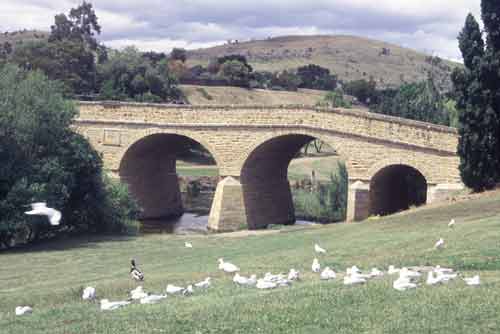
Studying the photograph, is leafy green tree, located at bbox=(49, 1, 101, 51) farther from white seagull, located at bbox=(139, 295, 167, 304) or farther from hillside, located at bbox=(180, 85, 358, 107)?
white seagull, located at bbox=(139, 295, 167, 304)

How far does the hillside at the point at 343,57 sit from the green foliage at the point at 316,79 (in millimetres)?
7046

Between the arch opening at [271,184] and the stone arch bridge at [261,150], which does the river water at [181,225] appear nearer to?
the stone arch bridge at [261,150]

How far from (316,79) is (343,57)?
3928 centimetres

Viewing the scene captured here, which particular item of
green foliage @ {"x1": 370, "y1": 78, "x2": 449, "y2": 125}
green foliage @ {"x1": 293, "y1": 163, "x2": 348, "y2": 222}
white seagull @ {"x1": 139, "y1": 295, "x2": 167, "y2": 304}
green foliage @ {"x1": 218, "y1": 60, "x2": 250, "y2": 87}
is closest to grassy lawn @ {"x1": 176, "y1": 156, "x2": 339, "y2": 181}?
green foliage @ {"x1": 370, "y1": 78, "x2": 449, "y2": 125}

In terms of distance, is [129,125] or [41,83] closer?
[41,83]

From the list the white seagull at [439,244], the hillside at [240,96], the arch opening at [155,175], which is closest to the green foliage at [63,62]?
the hillside at [240,96]

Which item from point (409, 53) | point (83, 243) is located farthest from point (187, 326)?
point (409, 53)

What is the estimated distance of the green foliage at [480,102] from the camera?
3206 centimetres

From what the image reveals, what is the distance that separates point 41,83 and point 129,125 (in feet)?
34.1

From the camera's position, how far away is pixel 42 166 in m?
32.4

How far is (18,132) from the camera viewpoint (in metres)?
32.5

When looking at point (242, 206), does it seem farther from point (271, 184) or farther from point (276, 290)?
point (276, 290)

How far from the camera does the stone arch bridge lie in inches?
1404

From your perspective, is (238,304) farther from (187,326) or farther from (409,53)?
(409,53)
